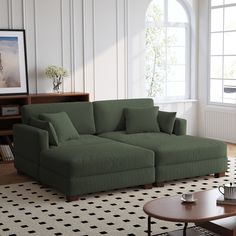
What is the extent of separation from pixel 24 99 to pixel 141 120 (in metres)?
1.63

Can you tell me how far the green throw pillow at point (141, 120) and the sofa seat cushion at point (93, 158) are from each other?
80 cm

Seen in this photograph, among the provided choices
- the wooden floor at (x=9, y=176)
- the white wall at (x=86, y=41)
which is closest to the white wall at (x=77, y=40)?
the white wall at (x=86, y=41)

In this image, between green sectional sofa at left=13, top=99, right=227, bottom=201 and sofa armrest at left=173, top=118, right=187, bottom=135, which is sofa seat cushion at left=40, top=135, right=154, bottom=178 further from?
sofa armrest at left=173, top=118, right=187, bottom=135

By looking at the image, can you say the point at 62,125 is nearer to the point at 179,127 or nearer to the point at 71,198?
the point at 71,198

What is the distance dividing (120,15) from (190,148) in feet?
9.71

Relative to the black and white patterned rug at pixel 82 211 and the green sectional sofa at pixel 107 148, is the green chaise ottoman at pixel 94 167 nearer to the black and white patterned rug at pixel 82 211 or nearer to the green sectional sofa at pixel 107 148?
the green sectional sofa at pixel 107 148

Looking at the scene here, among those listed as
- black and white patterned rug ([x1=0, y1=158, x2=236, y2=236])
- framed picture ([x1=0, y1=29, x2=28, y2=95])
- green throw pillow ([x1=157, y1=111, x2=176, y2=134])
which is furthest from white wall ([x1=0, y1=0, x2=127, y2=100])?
black and white patterned rug ([x1=0, y1=158, x2=236, y2=236])

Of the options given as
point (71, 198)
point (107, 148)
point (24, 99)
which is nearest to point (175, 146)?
point (107, 148)

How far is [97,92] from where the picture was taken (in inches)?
313

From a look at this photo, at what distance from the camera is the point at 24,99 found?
7125 millimetres

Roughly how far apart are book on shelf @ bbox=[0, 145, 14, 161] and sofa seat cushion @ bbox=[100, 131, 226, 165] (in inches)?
57.0

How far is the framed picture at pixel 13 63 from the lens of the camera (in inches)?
278

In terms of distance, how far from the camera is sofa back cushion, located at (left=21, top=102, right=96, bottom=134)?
248 inches

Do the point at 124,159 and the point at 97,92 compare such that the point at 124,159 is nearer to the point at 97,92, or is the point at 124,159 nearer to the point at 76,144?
the point at 76,144
